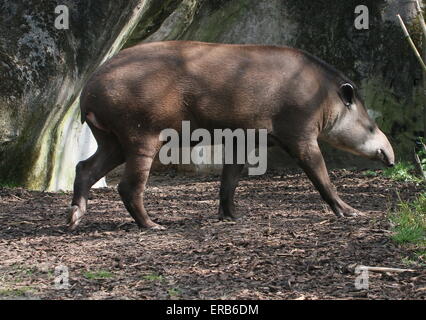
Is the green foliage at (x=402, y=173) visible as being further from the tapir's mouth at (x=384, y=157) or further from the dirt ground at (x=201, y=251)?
the tapir's mouth at (x=384, y=157)

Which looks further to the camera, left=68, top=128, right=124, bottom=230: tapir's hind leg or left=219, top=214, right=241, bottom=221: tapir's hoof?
left=219, top=214, right=241, bottom=221: tapir's hoof

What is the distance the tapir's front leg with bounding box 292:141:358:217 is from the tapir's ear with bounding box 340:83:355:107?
26.0 inches

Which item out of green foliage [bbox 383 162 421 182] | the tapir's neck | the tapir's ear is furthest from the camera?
green foliage [bbox 383 162 421 182]

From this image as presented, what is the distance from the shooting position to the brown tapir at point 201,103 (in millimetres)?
6820

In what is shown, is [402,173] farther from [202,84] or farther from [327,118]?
[202,84]

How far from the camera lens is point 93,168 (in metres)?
7.29

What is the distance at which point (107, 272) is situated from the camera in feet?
17.9

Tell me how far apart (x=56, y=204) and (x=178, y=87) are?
8.74 feet

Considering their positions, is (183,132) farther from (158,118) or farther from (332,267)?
(332,267)

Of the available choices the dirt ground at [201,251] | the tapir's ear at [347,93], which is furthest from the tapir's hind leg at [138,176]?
the tapir's ear at [347,93]

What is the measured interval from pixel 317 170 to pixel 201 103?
131 cm

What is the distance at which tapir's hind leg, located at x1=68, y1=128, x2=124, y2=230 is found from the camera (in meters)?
7.18

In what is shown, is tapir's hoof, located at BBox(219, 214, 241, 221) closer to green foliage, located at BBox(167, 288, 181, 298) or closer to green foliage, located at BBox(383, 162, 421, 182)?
green foliage, located at BBox(167, 288, 181, 298)

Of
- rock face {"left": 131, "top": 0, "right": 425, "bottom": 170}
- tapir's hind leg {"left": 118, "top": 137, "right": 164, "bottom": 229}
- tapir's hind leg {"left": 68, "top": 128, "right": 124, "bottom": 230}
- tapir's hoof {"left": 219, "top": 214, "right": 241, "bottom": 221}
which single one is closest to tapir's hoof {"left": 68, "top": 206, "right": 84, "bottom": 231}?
tapir's hind leg {"left": 68, "top": 128, "right": 124, "bottom": 230}
